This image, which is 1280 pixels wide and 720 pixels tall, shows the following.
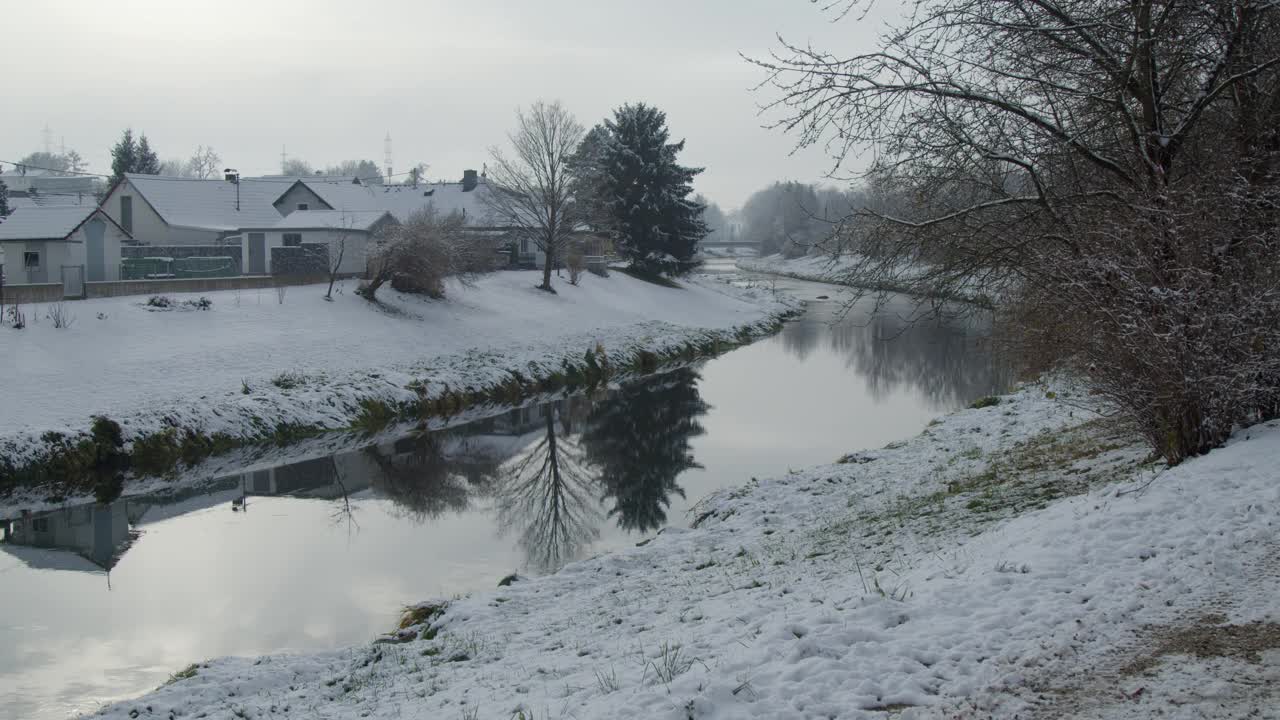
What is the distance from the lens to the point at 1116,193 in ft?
30.6

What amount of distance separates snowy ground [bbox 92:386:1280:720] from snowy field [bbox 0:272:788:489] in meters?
12.9

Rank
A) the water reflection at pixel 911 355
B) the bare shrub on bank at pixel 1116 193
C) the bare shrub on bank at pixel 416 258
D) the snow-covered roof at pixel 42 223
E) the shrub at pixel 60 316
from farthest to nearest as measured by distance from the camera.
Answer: the bare shrub on bank at pixel 416 258, the snow-covered roof at pixel 42 223, the water reflection at pixel 911 355, the shrub at pixel 60 316, the bare shrub on bank at pixel 1116 193

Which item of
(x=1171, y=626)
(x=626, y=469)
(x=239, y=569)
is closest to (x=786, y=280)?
(x=626, y=469)

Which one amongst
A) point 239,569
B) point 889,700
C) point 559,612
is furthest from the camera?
point 239,569

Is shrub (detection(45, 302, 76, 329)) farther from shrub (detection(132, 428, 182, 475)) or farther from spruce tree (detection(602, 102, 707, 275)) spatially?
spruce tree (detection(602, 102, 707, 275))

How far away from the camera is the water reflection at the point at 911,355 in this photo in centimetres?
2697

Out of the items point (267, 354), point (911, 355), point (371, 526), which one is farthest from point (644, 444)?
point (911, 355)

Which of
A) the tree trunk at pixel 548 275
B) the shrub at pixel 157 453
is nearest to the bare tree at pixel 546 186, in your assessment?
the tree trunk at pixel 548 275

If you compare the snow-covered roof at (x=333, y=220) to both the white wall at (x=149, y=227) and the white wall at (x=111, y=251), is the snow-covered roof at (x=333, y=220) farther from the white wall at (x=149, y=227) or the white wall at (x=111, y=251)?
the white wall at (x=149, y=227)

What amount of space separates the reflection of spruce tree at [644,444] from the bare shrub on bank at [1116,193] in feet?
23.4

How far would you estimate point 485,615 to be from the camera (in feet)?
32.8

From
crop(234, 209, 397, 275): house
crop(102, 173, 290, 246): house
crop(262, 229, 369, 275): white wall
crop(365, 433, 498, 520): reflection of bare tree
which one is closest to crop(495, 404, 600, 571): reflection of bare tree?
crop(365, 433, 498, 520): reflection of bare tree

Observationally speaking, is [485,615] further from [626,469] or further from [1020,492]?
[626,469]

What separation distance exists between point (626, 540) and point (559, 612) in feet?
16.2
